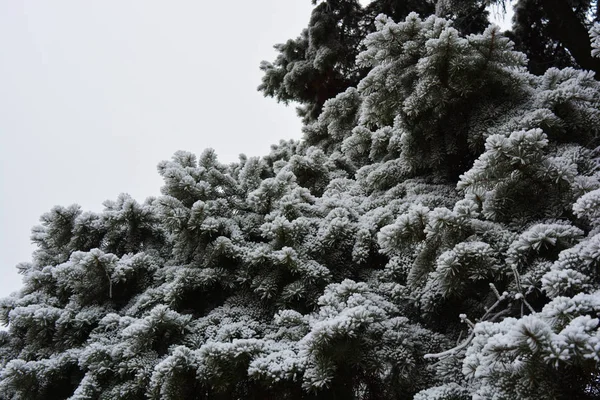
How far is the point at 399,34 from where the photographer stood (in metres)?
2.63

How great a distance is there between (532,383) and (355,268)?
4.65 feet

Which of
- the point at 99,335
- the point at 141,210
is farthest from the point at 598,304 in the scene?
the point at 141,210

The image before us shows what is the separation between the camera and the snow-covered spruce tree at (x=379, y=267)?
1.58 meters

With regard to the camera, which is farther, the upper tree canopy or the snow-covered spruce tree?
the upper tree canopy

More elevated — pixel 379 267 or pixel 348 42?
pixel 348 42

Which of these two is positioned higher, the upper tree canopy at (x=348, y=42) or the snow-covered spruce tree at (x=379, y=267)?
the upper tree canopy at (x=348, y=42)

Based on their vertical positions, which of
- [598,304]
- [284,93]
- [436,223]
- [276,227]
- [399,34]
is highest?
[284,93]

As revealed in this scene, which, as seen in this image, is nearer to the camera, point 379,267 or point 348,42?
point 379,267

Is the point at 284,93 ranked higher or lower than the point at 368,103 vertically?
higher

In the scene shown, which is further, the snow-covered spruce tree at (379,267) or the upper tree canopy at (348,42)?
the upper tree canopy at (348,42)

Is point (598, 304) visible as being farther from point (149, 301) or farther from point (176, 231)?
point (149, 301)

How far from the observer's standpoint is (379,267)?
265 cm

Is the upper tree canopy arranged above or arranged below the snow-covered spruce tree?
above

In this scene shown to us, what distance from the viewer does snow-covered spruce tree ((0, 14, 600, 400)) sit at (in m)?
1.58
